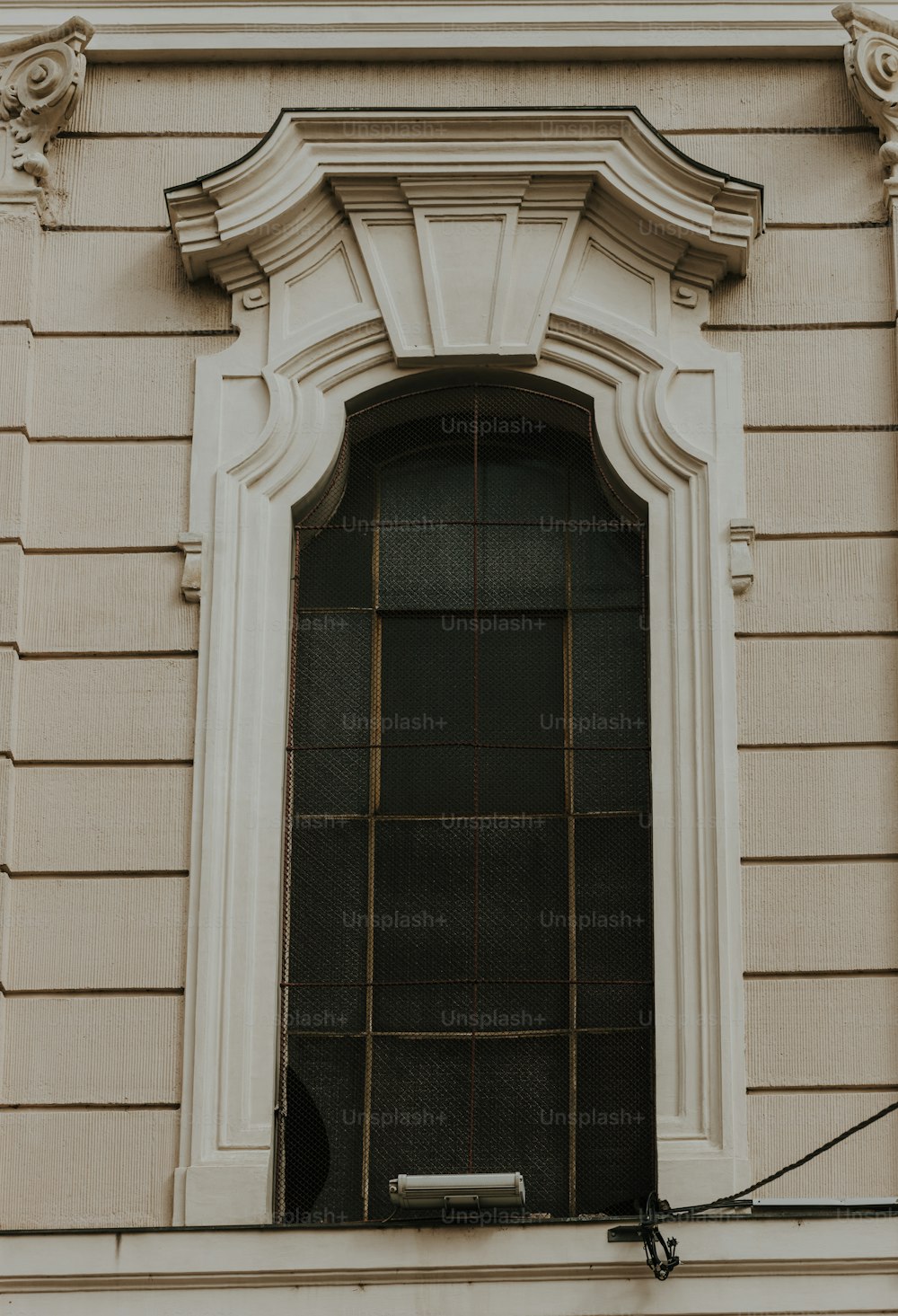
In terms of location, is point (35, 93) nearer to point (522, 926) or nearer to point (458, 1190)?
point (522, 926)

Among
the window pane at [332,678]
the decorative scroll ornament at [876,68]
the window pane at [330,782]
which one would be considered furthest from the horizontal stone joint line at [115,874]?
the decorative scroll ornament at [876,68]

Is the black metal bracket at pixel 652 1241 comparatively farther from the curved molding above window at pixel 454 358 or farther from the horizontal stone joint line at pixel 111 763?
the horizontal stone joint line at pixel 111 763

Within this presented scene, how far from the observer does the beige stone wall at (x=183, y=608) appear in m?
10.6

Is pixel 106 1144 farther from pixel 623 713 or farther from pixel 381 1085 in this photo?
pixel 623 713

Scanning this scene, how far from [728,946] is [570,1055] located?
2.92ft

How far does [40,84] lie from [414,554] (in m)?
3.12


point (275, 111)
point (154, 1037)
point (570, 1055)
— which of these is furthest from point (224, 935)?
point (275, 111)

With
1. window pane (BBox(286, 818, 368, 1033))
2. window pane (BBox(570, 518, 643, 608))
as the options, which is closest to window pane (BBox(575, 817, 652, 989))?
window pane (BBox(286, 818, 368, 1033))

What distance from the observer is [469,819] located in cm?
1127

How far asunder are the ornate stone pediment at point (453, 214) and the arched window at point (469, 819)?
1.59ft

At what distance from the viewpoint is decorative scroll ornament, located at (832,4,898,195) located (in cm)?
1215

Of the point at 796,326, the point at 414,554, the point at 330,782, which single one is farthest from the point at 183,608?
the point at 796,326

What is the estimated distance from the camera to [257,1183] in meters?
10.4

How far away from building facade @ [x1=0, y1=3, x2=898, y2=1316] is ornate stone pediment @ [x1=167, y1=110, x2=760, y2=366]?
20mm
